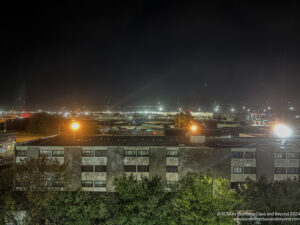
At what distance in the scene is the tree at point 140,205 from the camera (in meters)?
11.6

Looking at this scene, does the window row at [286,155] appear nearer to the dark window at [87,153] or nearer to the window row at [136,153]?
the window row at [136,153]

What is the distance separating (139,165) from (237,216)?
9.48 m

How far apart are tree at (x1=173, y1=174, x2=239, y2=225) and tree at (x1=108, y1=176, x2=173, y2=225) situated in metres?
0.78

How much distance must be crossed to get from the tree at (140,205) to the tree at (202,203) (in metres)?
0.78

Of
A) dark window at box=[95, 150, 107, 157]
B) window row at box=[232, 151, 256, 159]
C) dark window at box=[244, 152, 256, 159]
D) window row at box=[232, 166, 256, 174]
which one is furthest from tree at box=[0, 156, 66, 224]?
dark window at box=[244, 152, 256, 159]

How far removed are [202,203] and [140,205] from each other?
3.17 meters

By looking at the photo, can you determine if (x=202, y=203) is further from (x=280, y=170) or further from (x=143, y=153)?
(x=280, y=170)

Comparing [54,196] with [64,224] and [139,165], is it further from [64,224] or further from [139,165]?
[139,165]

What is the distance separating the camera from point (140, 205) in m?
11.8

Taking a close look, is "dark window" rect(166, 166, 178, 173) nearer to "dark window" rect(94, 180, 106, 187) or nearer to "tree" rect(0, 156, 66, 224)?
"dark window" rect(94, 180, 106, 187)

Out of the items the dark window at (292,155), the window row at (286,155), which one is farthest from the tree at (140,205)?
the dark window at (292,155)

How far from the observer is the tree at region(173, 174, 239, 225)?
37.6 ft

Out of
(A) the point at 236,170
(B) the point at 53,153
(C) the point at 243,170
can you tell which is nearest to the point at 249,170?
(C) the point at 243,170

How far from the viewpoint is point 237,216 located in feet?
40.9
